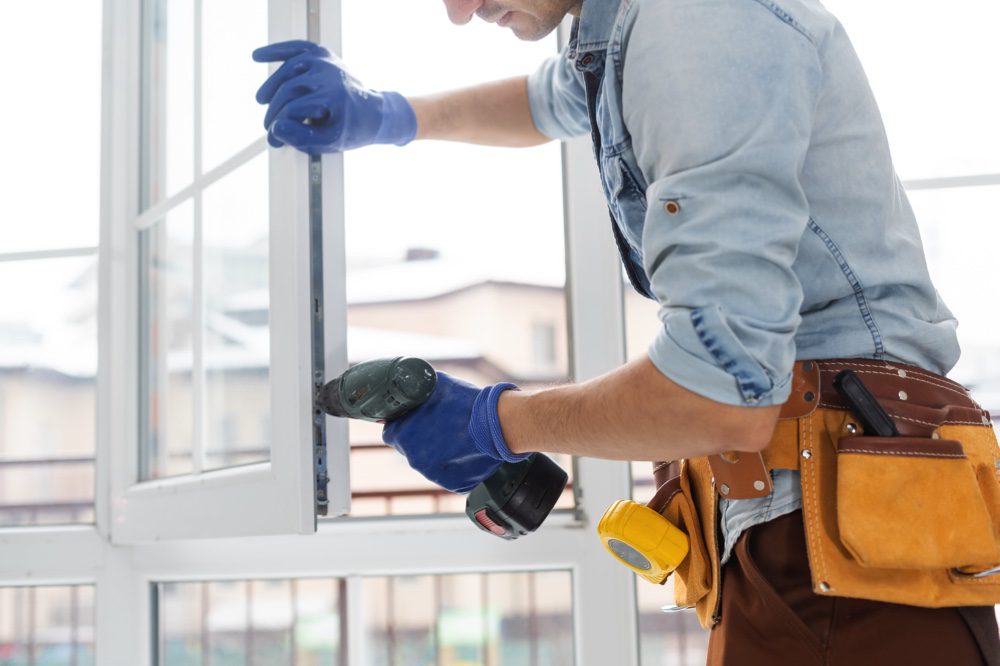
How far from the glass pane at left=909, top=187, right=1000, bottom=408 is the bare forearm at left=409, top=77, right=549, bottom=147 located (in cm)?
73

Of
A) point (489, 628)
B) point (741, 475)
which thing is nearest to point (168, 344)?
point (741, 475)

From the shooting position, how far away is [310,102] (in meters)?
1.09

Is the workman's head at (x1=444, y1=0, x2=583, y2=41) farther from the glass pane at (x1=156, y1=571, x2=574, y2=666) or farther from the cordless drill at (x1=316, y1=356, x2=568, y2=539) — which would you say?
the glass pane at (x1=156, y1=571, x2=574, y2=666)

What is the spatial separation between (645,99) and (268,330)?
0.61 m

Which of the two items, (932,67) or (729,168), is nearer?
(729,168)

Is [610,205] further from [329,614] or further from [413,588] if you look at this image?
[413,588]

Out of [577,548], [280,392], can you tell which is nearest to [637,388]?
[280,392]

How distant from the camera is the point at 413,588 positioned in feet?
14.4

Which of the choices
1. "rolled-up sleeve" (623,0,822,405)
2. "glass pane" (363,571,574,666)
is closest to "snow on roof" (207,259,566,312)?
"glass pane" (363,571,574,666)

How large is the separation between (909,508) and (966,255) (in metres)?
0.95

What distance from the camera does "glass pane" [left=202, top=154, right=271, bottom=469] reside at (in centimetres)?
118

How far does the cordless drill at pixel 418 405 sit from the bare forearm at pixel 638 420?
0.45ft

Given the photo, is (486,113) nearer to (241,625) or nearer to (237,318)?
(237,318)

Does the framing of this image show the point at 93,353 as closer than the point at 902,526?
No
